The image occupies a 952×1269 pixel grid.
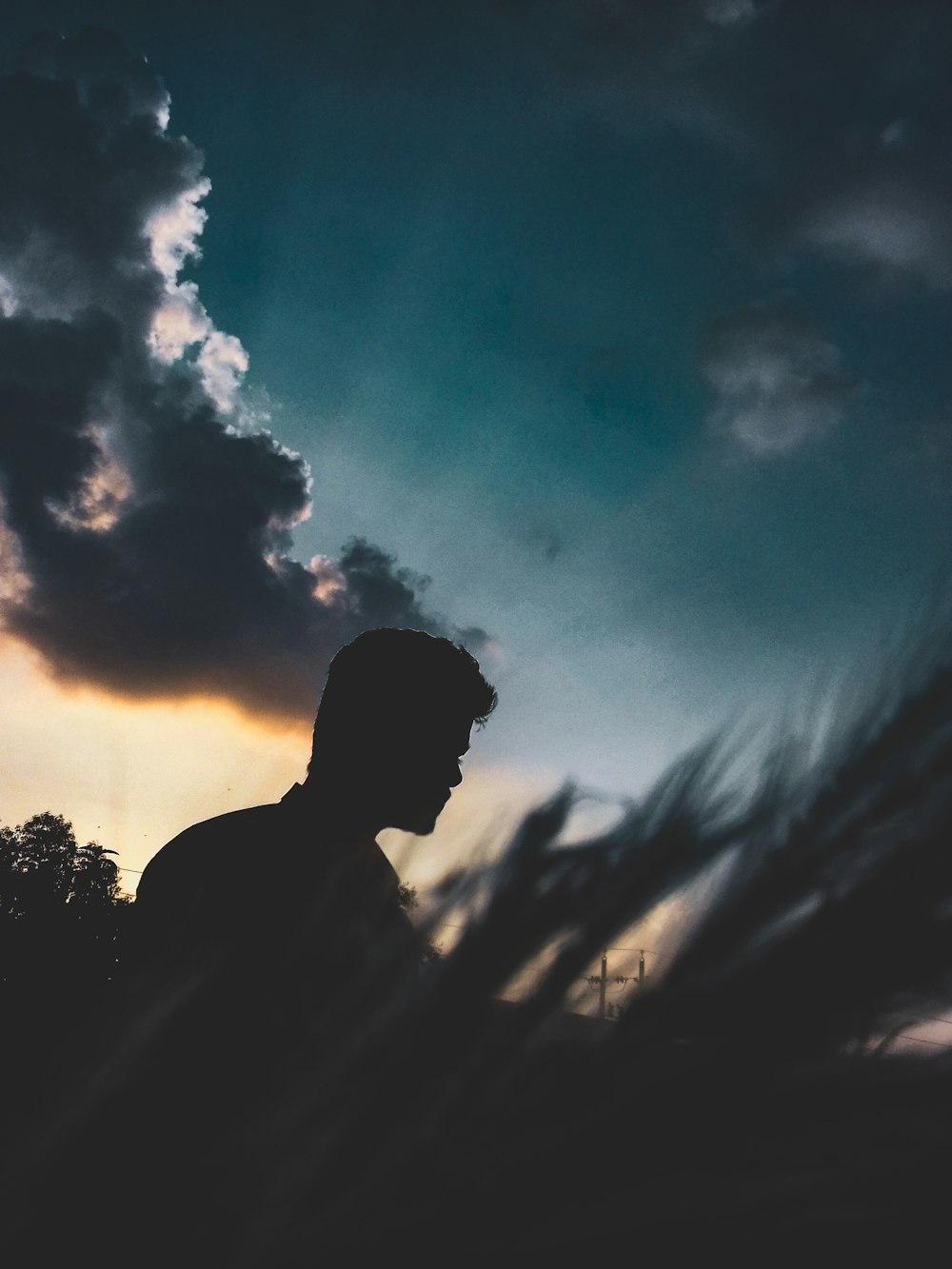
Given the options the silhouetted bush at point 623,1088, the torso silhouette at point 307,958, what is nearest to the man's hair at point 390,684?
the torso silhouette at point 307,958

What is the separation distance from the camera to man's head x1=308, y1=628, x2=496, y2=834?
1.98m

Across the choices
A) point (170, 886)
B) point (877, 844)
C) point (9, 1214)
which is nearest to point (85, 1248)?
point (9, 1214)

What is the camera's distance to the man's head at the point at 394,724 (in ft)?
6.49

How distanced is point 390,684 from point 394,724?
0.65 ft

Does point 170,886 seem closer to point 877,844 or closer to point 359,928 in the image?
point 359,928

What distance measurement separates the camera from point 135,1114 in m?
0.42

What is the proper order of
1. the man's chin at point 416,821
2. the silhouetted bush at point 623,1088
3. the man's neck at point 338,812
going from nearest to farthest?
the silhouetted bush at point 623,1088 < the man's chin at point 416,821 < the man's neck at point 338,812

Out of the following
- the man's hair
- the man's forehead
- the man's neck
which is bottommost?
the man's neck

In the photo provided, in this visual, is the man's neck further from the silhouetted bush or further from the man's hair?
the silhouetted bush

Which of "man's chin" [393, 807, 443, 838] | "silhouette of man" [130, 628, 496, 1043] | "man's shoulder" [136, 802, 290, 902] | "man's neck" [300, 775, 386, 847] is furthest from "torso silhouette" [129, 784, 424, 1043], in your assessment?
"man's neck" [300, 775, 386, 847]

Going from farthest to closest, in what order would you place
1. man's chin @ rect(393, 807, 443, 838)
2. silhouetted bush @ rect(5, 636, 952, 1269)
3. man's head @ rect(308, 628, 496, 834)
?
man's head @ rect(308, 628, 496, 834), man's chin @ rect(393, 807, 443, 838), silhouetted bush @ rect(5, 636, 952, 1269)

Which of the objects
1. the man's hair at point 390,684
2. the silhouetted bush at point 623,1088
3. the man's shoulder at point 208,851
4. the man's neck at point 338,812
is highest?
A: the man's hair at point 390,684

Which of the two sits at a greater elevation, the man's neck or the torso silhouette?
the man's neck

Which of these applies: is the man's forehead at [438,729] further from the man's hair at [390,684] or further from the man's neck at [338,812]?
the man's neck at [338,812]
